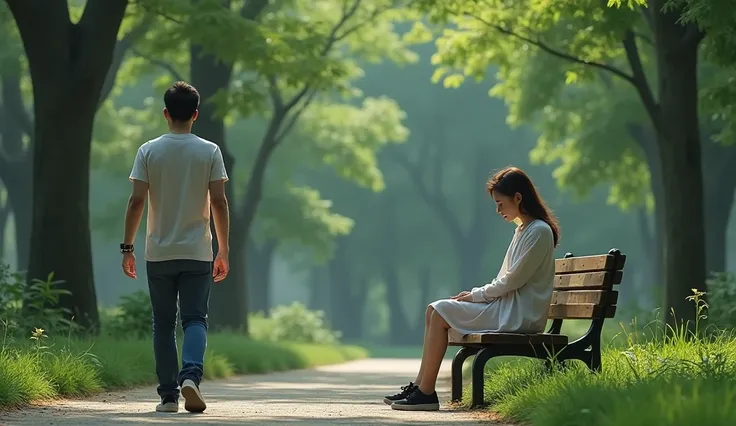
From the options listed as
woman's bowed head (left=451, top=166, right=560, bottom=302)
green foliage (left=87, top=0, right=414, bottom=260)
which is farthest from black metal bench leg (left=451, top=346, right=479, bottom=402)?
green foliage (left=87, top=0, right=414, bottom=260)

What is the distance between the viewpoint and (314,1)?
104 feet

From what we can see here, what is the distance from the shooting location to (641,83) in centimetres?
1798

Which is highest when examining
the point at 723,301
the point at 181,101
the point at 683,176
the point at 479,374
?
the point at 683,176

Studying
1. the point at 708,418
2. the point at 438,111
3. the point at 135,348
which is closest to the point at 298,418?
the point at 708,418

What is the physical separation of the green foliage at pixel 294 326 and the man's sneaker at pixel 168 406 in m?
24.3

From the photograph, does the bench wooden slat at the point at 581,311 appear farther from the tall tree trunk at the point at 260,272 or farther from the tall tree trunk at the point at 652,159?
the tall tree trunk at the point at 260,272

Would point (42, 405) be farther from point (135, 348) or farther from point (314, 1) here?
point (314, 1)

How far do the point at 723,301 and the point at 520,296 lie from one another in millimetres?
9244

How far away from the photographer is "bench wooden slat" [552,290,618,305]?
9.66 meters

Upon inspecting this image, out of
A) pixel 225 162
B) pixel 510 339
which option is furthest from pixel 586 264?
pixel 225 162

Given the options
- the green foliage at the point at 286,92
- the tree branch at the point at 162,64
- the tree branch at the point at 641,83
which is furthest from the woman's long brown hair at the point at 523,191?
the tree branch at the point at 162,64

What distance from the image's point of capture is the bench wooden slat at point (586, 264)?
9.69m

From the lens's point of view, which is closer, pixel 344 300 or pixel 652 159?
pixel 652 159

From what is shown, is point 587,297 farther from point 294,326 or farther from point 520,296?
point 294,326
